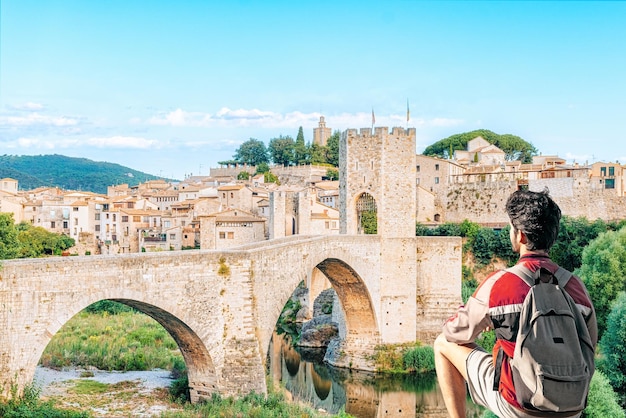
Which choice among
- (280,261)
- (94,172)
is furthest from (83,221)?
(94,172)

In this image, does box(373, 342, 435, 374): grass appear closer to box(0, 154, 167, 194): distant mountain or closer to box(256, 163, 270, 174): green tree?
box(256, 163, 270, 174): green tree

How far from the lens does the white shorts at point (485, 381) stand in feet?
7.94

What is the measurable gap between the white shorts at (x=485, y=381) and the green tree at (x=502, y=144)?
54027 mm

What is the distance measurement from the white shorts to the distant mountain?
116327mm

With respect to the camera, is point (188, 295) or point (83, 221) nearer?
point (188, 295)

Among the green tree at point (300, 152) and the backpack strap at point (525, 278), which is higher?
the green tree at point (300, 152)

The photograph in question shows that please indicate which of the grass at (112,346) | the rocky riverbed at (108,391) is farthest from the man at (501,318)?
the grass at (112,346)

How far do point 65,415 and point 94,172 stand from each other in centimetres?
13892

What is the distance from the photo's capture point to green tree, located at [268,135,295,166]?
71.4m

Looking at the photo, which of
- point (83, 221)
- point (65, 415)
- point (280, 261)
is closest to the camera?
point (65, 415)

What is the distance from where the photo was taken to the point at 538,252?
8.50 feet

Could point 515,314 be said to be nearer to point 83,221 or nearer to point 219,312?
point 219,312

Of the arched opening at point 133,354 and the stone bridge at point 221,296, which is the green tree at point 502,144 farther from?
the arched opening at point 133,354

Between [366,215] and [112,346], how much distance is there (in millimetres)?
8679
